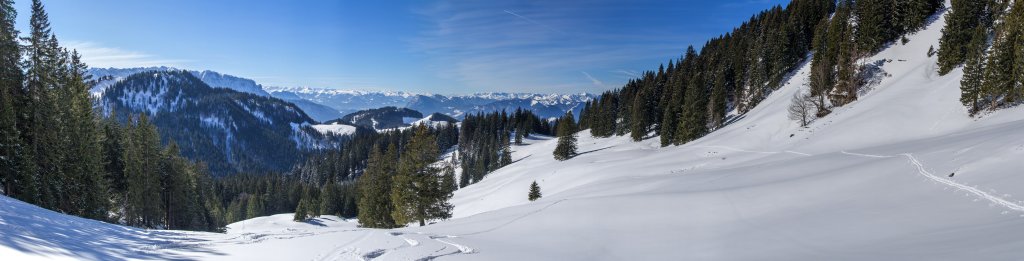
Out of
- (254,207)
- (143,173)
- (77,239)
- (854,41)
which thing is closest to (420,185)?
(77,239)

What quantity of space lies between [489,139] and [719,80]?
65.7m

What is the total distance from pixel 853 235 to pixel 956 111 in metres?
37.2

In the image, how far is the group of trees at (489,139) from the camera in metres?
98.7

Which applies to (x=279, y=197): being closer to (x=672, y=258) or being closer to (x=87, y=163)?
(x=87, y=163)

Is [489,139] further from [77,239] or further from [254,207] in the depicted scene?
[77,239]

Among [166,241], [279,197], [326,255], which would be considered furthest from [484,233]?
[279,197]

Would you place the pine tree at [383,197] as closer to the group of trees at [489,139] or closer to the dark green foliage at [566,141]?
the dark green foliage at [566,141]

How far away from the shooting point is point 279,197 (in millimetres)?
100500

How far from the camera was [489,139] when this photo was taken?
122m

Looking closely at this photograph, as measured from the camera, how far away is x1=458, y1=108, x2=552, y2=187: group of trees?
3885 inches

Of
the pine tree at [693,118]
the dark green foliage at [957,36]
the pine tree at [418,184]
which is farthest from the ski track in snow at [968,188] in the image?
the pine tree at [693,118]

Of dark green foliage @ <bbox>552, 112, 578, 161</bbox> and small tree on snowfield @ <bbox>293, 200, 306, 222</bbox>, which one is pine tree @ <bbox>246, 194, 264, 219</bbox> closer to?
small tree on snowfield @ <bbox>293, 200, 306, 222</bbox>

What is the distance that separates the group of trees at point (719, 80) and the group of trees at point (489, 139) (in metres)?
23.8

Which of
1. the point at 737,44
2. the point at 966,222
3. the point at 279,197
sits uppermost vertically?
the point at 737,44
